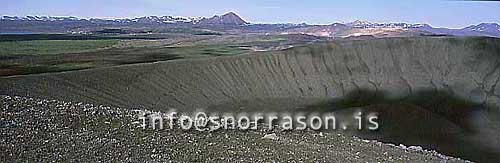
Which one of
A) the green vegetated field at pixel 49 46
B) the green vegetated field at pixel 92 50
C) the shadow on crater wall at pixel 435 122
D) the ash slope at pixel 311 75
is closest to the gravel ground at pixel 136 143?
the shadow on crater wall at pixel 435 122

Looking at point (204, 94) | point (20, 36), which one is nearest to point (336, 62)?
point (204, 94)

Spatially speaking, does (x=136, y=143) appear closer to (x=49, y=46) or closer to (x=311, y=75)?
(x=49, y=46)

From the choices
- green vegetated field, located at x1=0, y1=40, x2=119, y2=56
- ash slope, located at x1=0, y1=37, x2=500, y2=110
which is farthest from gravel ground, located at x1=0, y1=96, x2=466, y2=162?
green vegetated field, located at x1=0, y1=40, x2=119, y2=56

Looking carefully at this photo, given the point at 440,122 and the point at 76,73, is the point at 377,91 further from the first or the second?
the point at 76,73

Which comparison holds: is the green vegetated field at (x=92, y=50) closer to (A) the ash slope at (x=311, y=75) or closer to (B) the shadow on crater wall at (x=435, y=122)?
(A) the ash slope at (x=311, y=75)

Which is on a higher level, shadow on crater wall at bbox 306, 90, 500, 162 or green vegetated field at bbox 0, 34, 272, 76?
green vegetated field at bbox 0, 34, 272, 76

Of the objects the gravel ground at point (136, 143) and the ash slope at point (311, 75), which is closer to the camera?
the gravel ground at point (136, 143)

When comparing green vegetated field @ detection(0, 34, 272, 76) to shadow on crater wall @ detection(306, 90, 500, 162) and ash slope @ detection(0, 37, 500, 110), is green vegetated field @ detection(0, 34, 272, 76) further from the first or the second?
shadow on crater wall @ detection(306, 90, 500, 162)
